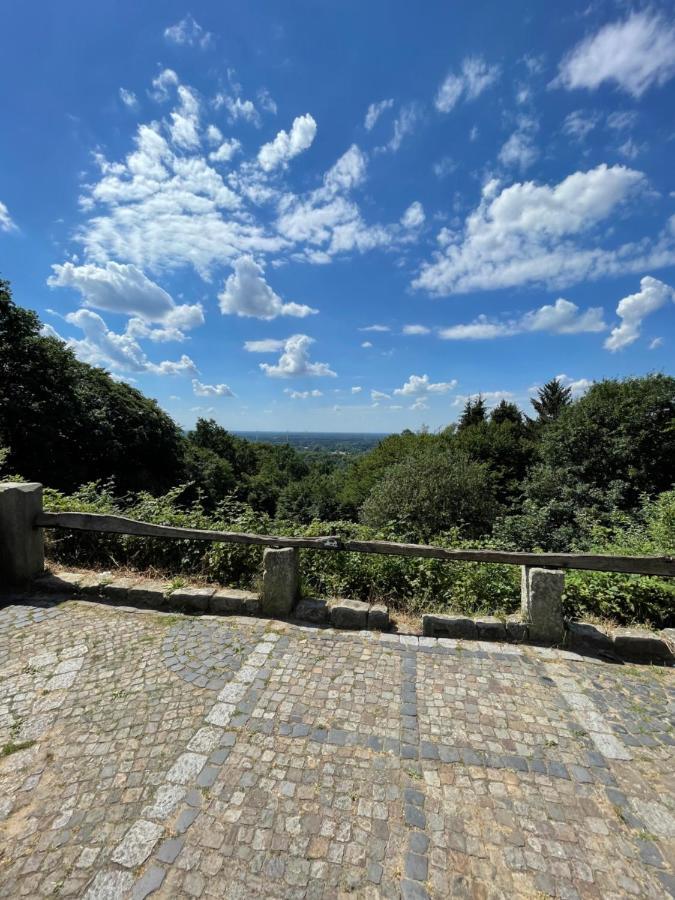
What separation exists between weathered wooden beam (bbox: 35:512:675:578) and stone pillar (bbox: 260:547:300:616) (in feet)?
0.45

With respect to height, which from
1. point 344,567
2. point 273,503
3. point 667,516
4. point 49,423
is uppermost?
point 49,423

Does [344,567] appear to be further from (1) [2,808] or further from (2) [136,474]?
(2) [136,474]

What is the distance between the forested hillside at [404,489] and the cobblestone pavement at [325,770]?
43.3 inches

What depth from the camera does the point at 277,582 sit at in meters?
4.07

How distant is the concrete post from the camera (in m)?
4.40

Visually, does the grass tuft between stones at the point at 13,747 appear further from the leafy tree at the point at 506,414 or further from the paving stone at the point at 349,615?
the leafy tree at the point at 506,414

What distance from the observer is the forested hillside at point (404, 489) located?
462cm

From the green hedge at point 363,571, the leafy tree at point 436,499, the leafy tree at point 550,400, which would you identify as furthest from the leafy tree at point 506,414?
the green hedge at point 363,571

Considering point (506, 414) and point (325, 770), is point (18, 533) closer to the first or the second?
point (325, 770)

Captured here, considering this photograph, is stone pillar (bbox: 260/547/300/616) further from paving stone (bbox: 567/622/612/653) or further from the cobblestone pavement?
paving stone (bbox: 567/622/612/653)

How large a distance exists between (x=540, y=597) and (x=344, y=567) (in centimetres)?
210

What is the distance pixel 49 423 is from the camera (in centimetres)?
1533

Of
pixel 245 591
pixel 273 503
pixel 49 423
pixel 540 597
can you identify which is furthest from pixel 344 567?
pixel 273 503

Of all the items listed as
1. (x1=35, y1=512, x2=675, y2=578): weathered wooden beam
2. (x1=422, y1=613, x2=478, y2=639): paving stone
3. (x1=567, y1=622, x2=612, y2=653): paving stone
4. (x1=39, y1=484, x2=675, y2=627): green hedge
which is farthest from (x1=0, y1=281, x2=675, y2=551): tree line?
(x1=567, y1=622, x2=612, y2=653): paving stone
